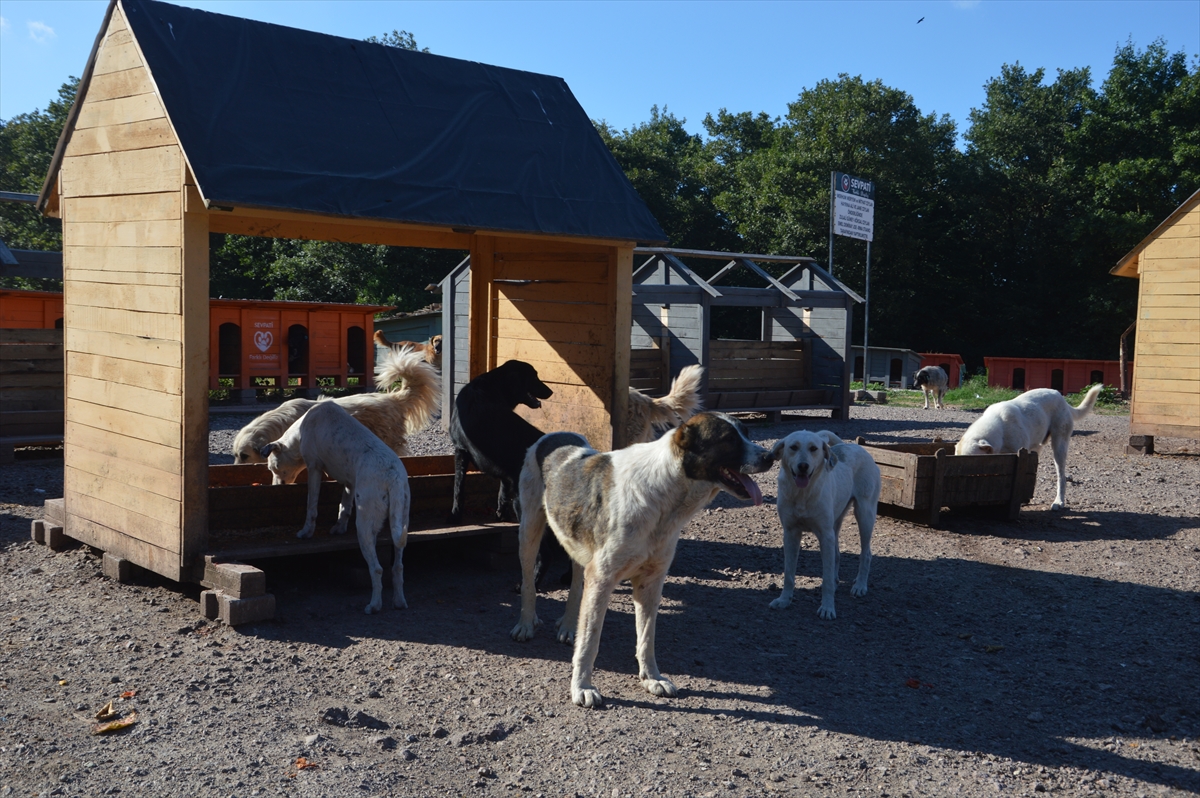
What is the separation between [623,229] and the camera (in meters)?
7.77

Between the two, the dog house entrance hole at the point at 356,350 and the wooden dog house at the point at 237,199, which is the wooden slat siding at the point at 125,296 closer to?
the wooden dog house at the point at 237,199

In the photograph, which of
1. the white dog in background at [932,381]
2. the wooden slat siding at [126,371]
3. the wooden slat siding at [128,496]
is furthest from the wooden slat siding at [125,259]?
the white dog in background at [932,381]

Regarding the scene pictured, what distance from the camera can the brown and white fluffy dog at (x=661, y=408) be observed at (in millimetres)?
9586

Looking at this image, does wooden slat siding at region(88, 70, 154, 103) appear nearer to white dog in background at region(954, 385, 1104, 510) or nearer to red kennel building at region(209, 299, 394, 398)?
white dog in background at region(954, 385, 1104, 510)

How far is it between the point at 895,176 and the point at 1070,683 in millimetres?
35741

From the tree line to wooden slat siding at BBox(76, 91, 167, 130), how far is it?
90.9ft

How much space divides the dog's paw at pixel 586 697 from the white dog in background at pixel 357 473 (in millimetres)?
1874

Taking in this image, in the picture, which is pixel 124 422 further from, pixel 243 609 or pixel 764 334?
pixel 764 334

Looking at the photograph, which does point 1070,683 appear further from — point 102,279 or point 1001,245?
point 1001,245

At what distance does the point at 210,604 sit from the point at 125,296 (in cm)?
229

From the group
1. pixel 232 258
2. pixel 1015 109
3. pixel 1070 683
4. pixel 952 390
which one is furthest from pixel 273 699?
pixel 1015 109

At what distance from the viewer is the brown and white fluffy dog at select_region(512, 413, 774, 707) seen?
4758 mm

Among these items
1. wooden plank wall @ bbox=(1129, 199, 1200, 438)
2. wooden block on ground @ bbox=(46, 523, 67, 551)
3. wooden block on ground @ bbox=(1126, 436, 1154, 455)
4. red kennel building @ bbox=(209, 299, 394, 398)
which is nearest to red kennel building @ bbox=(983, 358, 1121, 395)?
wooden plank wall @ bbox=(1129, 199, 1200, 438)

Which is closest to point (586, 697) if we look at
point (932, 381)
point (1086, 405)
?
point (1086, 405)
